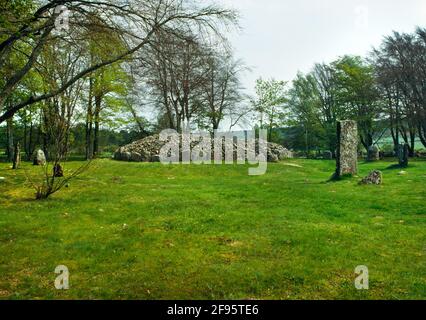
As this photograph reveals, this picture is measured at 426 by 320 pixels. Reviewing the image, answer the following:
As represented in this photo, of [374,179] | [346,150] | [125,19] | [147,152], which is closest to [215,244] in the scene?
[125,19]

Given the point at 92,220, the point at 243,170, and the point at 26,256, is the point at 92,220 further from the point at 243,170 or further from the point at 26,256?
the point at 243,170

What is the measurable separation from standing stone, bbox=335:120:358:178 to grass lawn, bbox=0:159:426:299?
4.41 meters

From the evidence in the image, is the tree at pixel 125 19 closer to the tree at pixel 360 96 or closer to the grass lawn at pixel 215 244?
the grass lawn at pixel 215 244

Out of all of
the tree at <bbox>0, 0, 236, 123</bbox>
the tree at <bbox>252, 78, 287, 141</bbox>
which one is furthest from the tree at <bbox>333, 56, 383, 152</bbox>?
the tree at <bbox>0, 0, 236, 123</bbox>

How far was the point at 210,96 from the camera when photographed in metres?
41.4

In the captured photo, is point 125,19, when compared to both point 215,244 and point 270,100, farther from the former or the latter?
point 270,100

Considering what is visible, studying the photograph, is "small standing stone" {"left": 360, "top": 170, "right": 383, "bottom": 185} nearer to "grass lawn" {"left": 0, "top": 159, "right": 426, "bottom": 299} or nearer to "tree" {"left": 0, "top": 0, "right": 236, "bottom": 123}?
"grass lawn" {"left": 0, "top": 159, "right": 426, "bottom": 299}

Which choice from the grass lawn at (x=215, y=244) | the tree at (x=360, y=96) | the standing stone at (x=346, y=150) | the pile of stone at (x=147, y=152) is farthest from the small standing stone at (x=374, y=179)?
A: the tree at (x=360, y=96)

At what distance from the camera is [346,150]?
1781 centimetres

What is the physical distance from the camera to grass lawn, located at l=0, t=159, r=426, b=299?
5262mm

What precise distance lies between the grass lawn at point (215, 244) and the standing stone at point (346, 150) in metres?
4.41

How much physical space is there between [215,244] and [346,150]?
12.5 m
